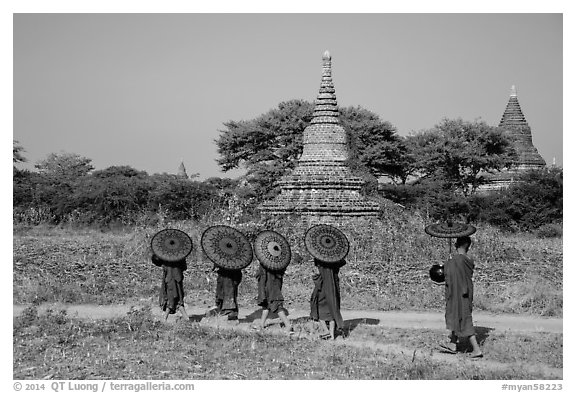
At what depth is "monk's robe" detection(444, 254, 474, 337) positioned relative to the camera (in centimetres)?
994

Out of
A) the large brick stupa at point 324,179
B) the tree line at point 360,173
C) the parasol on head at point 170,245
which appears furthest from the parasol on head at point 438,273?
the tree line at point 360,173

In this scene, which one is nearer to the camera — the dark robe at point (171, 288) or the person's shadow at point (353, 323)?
the person's shadow at point (353, 323)

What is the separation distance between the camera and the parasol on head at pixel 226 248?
11787 mm

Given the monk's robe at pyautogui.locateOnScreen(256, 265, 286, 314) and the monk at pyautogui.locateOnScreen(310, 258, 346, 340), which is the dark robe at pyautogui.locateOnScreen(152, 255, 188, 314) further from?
the monk at pyautogui.locateOnScreen(310, 258, 346, 340)

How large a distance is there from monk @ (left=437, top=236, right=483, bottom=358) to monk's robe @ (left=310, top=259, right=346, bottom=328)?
1.51 m

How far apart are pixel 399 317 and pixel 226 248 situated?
116 inches

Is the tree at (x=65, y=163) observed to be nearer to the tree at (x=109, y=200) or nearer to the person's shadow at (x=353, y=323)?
the tree at (x=109, y=200)

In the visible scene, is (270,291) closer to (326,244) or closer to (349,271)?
(326,244)

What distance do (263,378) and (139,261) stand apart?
8.40 m

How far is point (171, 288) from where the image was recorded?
1172 centimetres

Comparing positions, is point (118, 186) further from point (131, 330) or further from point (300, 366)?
point (300, 366)

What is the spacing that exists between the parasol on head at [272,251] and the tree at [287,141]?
77.5ft

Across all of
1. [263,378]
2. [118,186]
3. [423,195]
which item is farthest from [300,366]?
[423,195]

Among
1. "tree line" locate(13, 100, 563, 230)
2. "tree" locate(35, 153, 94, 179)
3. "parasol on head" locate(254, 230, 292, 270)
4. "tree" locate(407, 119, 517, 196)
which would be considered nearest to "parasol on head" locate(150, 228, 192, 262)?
"parasol on head" locate(254, 230, 292, 270)
